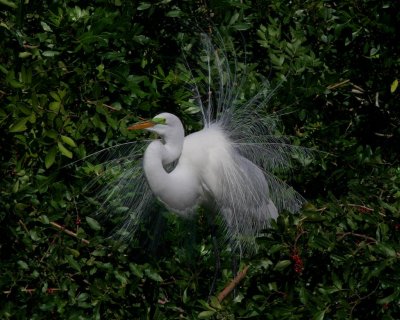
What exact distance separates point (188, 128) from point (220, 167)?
0.92 ft

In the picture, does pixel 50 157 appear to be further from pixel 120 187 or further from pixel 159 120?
pixel 120 187

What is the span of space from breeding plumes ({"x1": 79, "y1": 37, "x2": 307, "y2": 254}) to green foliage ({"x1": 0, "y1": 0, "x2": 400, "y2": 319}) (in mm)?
86

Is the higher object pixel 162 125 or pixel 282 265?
pixel 162 125

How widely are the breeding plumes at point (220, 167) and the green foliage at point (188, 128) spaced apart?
86 millimetres

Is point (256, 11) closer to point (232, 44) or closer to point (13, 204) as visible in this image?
point (232, 44)

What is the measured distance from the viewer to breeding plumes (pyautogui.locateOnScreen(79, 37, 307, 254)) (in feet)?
10.9

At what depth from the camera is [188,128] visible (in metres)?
3.77

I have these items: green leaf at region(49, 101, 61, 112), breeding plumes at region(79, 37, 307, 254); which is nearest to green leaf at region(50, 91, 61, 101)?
green leaf at region(49, 101, 61, 112)

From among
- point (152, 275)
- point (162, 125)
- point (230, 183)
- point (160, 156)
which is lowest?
point (230, 183)

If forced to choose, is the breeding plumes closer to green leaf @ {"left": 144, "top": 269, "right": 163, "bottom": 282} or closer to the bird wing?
the bird wing

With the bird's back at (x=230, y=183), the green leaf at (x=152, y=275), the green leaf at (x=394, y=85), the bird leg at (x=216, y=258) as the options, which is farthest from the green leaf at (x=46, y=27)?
the green leaf at (x=394, y=85)

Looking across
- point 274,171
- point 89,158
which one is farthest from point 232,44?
point 89,158

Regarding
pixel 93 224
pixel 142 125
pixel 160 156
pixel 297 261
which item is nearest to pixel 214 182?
pixel 160 156

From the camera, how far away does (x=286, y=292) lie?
228cm
